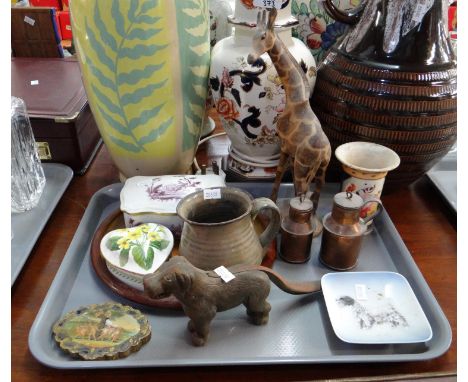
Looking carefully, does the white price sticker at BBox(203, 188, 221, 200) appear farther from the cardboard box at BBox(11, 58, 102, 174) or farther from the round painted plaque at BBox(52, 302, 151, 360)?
the cardboard box at BBox(11, 58, 102, 174)

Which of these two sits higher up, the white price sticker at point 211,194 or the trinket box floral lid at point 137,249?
the white price sticker at point 211,194

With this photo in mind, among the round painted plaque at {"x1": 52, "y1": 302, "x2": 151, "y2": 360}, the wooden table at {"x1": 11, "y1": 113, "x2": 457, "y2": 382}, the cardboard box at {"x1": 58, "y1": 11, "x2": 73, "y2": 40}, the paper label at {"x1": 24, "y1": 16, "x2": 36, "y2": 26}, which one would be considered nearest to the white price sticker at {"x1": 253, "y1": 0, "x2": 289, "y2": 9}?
the wooden table at {"x1": 11, "y1": 113, "x2": 457, "y2": 382}

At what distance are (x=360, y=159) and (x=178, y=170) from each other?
365 mm

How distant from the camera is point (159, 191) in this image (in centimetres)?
76

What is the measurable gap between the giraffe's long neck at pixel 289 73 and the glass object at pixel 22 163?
1.59 ft

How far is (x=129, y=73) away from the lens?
73cm

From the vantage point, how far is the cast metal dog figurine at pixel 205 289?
521 mm

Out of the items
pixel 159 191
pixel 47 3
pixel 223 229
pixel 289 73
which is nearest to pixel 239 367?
pixel 223 229

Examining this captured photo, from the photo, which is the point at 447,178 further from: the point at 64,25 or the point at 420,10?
the point at 64,25

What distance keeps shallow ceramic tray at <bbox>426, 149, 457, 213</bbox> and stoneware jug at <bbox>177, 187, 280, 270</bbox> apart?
0.42 metres

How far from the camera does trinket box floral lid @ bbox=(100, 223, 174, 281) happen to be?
2.07 ft

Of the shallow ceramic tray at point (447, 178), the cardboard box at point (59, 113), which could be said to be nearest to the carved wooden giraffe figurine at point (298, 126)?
the shallow ceramic tray at point (447, 178)

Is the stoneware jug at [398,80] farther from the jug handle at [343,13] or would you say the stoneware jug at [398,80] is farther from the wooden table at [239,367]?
the wooden table at [239,367]

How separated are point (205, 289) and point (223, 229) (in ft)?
0.30
